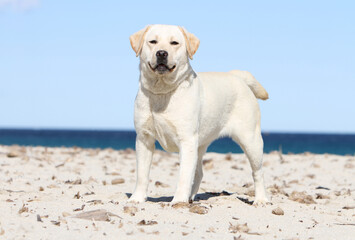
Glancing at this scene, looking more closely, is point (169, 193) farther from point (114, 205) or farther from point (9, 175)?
point (9, 175)

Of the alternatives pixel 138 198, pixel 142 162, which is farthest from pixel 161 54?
pixel 138 198

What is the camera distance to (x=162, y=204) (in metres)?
5.79

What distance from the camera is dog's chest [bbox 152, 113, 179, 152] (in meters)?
5.99

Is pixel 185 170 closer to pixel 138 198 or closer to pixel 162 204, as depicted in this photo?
pixel 162 204

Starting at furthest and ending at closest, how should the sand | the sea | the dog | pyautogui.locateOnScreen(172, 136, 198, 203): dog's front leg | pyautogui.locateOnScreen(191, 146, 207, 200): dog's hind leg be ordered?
1. the sea
2. pyautogui.locateOnScreen(191, 146, 207, 200): dog's hind leg
3. pyautogui.locateOnScreen(172, 136, 198, 203): dog's front leg
4. the dog
5. the sand

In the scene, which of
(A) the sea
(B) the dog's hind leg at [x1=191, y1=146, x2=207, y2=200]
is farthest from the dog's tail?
(A) the sea

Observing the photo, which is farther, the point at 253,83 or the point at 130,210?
the point at 253,83

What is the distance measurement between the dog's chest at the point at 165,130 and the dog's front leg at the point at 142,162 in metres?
0.22

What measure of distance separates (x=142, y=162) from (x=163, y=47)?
1511mm

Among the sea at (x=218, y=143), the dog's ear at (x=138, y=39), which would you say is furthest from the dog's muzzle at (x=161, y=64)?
the sea at (x=218, y=143)

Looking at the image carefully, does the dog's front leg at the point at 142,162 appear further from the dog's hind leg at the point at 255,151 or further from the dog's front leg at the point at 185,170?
the dog's hind leg at the point at 255,151

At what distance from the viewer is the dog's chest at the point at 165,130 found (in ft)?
19.6

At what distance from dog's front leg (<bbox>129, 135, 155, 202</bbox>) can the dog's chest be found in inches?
8.5

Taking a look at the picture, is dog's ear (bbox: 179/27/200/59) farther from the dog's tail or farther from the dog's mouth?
the dog's tail
